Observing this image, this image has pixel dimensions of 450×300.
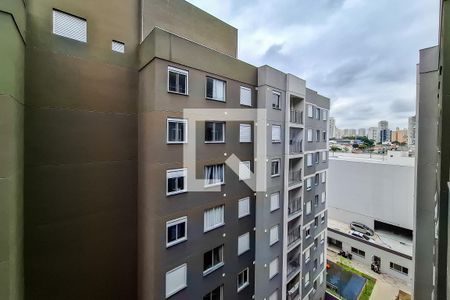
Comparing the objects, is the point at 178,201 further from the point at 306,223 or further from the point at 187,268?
the point at 306,223

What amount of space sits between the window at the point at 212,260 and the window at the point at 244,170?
3.86 m

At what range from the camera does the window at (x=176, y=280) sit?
862 cm

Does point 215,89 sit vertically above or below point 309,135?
above

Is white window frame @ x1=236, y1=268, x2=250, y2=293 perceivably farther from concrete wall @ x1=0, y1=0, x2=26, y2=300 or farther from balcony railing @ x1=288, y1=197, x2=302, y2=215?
concrete wall @ x1=0, y1=0, x2=26, y2=300

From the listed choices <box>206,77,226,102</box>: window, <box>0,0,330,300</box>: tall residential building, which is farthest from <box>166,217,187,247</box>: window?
<box>206,77,226,102</box>: window

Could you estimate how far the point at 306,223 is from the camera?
54.0 feet

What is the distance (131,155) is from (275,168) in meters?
8.33

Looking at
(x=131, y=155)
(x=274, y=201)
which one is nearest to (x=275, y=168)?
(x=274, y=201)

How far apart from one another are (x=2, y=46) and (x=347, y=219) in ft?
125

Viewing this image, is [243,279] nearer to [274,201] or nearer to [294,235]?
[274,201]

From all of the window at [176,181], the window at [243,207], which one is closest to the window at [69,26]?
the window at [176,181]

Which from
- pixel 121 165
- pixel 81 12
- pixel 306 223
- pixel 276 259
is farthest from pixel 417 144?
pixel 81 12

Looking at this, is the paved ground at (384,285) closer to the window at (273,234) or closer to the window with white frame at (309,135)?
the window at (273,234)

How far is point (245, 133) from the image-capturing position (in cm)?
1161
